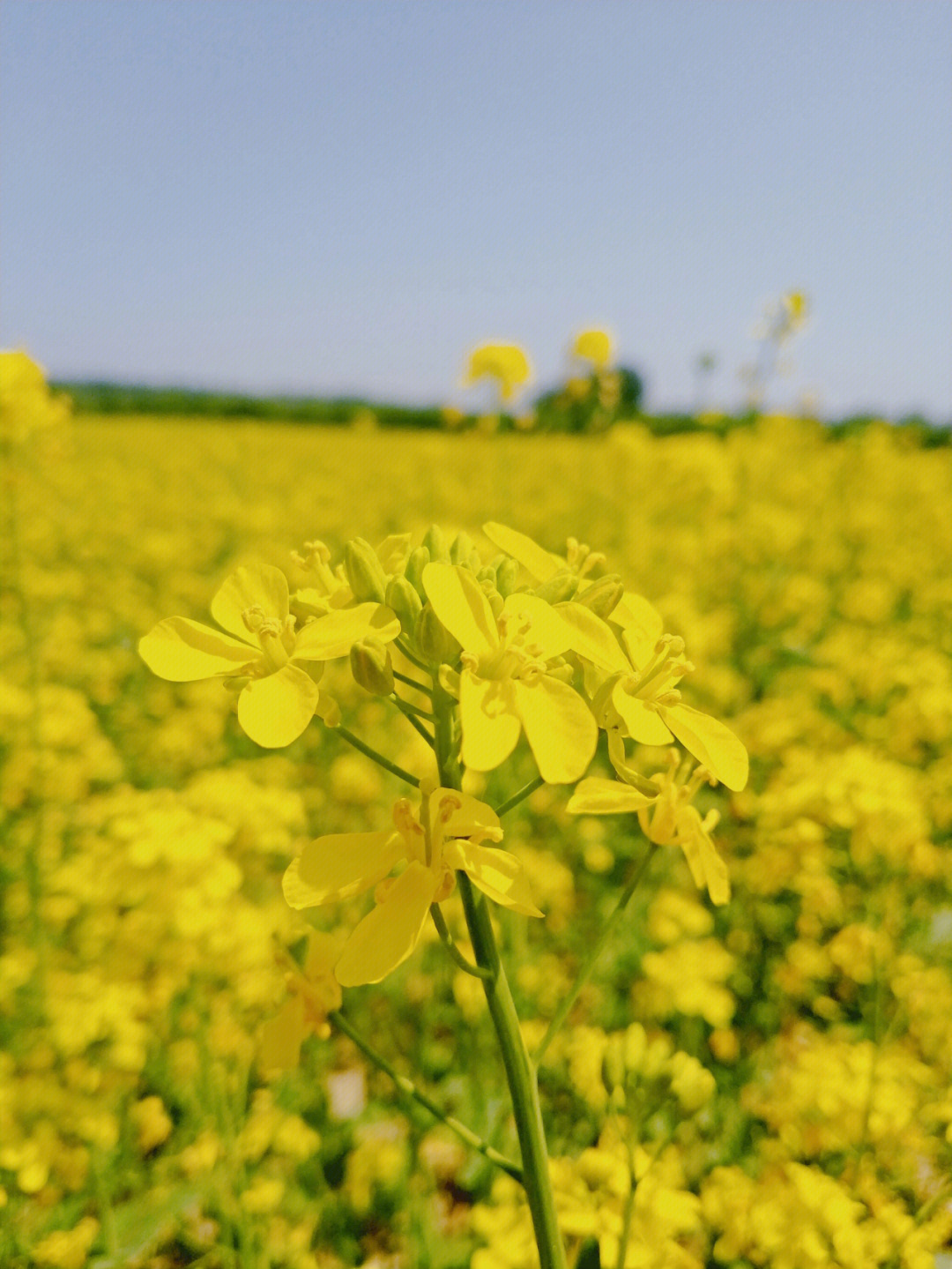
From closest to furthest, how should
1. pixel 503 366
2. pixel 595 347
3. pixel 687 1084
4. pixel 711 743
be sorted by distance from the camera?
pixel 711 743 < pixel 687 1084 < pixel 503 366 < pixel 595 347

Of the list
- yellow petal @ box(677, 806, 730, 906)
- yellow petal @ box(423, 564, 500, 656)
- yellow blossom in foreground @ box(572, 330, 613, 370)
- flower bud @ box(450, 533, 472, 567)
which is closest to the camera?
yellow petal @ box(423, 564, 500, 656)

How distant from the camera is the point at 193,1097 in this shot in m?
1.59

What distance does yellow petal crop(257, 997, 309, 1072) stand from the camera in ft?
3.74

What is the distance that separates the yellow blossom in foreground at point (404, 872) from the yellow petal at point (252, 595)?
320 mm

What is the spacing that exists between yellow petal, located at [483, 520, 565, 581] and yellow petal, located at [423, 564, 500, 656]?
88 mm

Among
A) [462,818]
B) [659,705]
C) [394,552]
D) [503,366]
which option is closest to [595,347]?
[503,366]

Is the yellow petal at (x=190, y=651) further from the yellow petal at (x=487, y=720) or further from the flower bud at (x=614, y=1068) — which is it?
the flower bud at (x=614, y=1068)

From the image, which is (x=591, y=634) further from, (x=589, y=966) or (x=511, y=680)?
(x=589, y=966)

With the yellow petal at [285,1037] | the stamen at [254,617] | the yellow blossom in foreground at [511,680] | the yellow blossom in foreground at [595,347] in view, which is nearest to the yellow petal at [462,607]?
the yellow blossom in foreground at [511,680]

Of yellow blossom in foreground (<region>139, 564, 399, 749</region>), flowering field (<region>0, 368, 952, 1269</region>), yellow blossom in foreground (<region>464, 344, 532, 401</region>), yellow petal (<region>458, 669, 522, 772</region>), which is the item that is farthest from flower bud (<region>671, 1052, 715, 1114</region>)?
yellow blossom in foreground (<region>464, 344, 532, 401</region>)

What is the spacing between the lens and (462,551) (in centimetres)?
113

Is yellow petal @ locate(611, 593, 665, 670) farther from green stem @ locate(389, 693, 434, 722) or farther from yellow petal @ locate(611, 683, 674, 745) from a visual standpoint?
green stem @ locate(389, 693, 434, 722)

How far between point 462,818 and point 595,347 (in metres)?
2.77

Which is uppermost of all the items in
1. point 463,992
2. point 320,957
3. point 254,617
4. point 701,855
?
point 254,617
